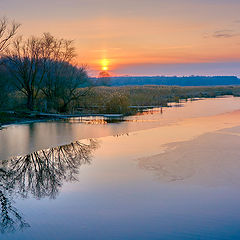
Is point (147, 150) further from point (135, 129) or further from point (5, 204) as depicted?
point (5, 204)

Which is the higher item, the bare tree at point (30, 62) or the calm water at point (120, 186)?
the bare tree at point (30, 62)

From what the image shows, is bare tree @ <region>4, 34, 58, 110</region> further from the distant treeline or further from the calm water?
the distant treeline

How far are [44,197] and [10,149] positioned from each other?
187 inches

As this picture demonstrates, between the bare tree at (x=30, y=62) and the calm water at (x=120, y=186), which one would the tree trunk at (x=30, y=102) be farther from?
the calm water at (x=120, y=186)

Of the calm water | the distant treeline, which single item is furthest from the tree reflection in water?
the distant treeline

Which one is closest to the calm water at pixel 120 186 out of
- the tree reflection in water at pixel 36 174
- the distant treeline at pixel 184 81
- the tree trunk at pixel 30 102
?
the tree reflection in water at pixel 36 174

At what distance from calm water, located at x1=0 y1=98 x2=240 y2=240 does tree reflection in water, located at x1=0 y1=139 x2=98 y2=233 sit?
0.08ft

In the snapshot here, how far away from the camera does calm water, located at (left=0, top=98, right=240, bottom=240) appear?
5836mm

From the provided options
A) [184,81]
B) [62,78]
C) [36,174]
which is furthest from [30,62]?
[184,81]

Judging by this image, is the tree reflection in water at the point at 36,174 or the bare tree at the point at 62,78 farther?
the bare tree at the point at 62,78

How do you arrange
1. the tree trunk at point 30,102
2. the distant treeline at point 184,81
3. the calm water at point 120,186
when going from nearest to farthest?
the calm water at point 120,186 → the tree trunk at point 30,102 → the distant treeline at point 184,81

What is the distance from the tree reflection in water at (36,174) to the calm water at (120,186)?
0.08ft

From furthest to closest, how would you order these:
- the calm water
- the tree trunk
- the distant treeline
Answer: the distant treeline, the tree trunk, the calm water

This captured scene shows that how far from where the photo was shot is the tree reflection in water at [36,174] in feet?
21.5
